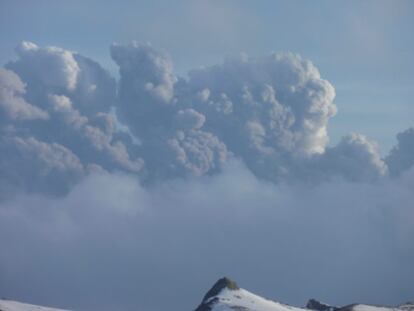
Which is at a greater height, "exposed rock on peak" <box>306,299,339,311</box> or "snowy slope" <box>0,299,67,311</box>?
"exposed rock on peak" <box>306,299,339,311</box>

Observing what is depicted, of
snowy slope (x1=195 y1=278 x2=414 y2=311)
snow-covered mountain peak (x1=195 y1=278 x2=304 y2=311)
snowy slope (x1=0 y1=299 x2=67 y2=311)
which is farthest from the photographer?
snowy slope (x1=195 y1=278 x2=414 y2=311)

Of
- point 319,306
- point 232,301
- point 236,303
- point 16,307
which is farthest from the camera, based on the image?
point 319,306

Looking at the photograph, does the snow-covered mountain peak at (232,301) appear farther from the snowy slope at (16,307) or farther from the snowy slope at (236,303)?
the snowy slope at (16,307)

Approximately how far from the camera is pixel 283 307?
440 feet

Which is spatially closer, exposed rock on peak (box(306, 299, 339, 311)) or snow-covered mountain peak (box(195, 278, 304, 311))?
snow-covered mountain peak (box(195, 278, 304, 311))

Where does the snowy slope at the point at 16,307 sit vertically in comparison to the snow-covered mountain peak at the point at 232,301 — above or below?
below

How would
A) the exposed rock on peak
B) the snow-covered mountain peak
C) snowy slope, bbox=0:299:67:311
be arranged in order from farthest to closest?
1. the exposed rock on peak
2. the snow-covered mountain peak
3. snowy slope, bbox=0:299:67:311

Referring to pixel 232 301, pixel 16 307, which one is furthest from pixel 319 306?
pixel 16 307

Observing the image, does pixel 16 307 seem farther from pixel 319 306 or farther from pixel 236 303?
pixel 319 306

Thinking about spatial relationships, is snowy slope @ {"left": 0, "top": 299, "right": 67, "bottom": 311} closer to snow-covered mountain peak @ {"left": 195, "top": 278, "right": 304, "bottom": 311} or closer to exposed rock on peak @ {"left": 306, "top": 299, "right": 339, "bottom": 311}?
snow-covered mountain peak @ {"left": 195, "top": 278, "right": 304, "bottom": 311}

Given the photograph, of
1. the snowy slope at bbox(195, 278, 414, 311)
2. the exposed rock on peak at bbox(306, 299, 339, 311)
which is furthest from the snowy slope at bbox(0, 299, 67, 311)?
the exposed rock on peak at bbox(306, 299, 339, 311)

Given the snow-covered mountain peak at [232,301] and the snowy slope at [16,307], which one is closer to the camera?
the snowy slope at [16,307]

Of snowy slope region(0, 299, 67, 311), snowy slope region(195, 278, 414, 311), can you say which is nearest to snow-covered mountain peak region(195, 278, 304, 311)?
snowy slope region(195, 278, 414, 311)

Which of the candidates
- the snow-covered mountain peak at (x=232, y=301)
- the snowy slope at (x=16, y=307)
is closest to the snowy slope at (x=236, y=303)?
the snow-covered mountain peak at (x=232, y=301)
